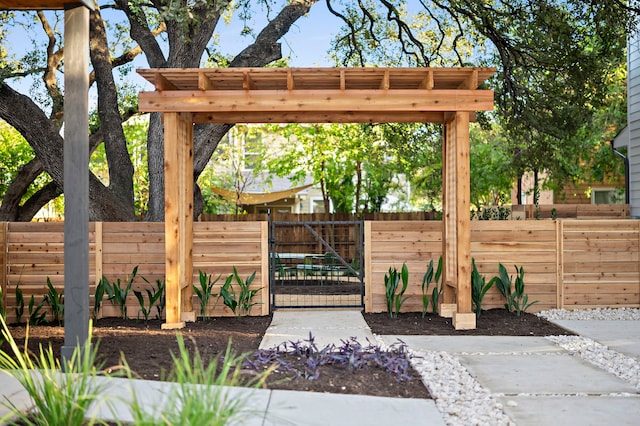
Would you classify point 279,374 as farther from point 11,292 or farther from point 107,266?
point 11,292

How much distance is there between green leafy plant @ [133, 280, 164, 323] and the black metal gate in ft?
4.94

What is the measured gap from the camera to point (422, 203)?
114ft

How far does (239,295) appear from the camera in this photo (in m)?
8.77

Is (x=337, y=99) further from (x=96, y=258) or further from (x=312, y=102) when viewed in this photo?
(x=96, y=258)

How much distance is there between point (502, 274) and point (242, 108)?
4038 millimetres

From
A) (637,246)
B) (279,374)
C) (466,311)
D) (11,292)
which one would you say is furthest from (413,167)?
(279,374)

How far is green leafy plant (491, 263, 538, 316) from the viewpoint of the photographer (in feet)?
28.6

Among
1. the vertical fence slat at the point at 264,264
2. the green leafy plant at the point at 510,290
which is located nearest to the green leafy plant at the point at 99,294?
→ the vertical fence slat at the point at 264,264

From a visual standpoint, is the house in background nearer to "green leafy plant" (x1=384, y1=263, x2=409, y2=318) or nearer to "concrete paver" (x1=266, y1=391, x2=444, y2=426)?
"green leafy plant" (x1=384, y1=263, x2=409, y2=318)

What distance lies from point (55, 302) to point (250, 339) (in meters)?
2.89

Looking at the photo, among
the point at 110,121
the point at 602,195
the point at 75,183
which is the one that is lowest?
the point at 75,183

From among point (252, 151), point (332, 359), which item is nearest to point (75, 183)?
point (332, 359)

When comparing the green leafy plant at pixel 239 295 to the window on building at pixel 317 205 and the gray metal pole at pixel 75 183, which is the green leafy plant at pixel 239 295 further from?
the window on building at pixel 317 205

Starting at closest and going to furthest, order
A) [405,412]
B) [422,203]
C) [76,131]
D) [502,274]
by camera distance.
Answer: [405,412], [76,131], [502,274], [422,203]
